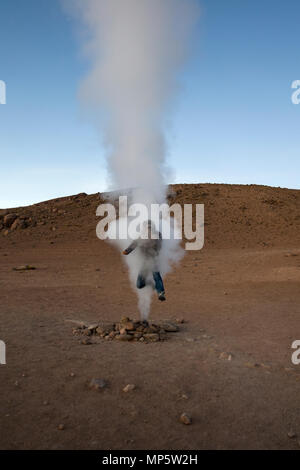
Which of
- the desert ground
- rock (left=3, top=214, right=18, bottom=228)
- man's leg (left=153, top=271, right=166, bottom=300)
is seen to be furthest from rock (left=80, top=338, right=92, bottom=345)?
rock (left=3, top=214, right=18, bottom=228)

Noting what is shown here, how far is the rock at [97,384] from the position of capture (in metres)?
5.61

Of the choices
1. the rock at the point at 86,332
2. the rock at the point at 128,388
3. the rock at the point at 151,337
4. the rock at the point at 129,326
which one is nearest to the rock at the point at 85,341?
the rock at the point at 86,332

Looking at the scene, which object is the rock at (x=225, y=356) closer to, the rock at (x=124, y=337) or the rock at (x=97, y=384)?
the rock at (x=124, y=337)

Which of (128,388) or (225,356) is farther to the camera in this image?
(225,356)

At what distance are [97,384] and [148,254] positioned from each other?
280cm

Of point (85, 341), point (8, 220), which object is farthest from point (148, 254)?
point (8, 220)

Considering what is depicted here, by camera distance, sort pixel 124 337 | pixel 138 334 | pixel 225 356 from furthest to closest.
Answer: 1. pixel 138 334
2. pixel 124 337
3. pixel 225 356

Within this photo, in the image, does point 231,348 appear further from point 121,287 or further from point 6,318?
point 121,287

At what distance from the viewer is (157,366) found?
21.7ft

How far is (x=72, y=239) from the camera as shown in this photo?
110 ft

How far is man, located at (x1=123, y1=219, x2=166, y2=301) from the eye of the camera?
23.8 feet

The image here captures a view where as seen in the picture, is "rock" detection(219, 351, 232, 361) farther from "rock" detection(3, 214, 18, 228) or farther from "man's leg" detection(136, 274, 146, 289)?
"rock" detection(3, 214, 18, 228)

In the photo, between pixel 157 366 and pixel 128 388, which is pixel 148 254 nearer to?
pixel 157 366

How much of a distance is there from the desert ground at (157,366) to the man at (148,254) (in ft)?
4.66
